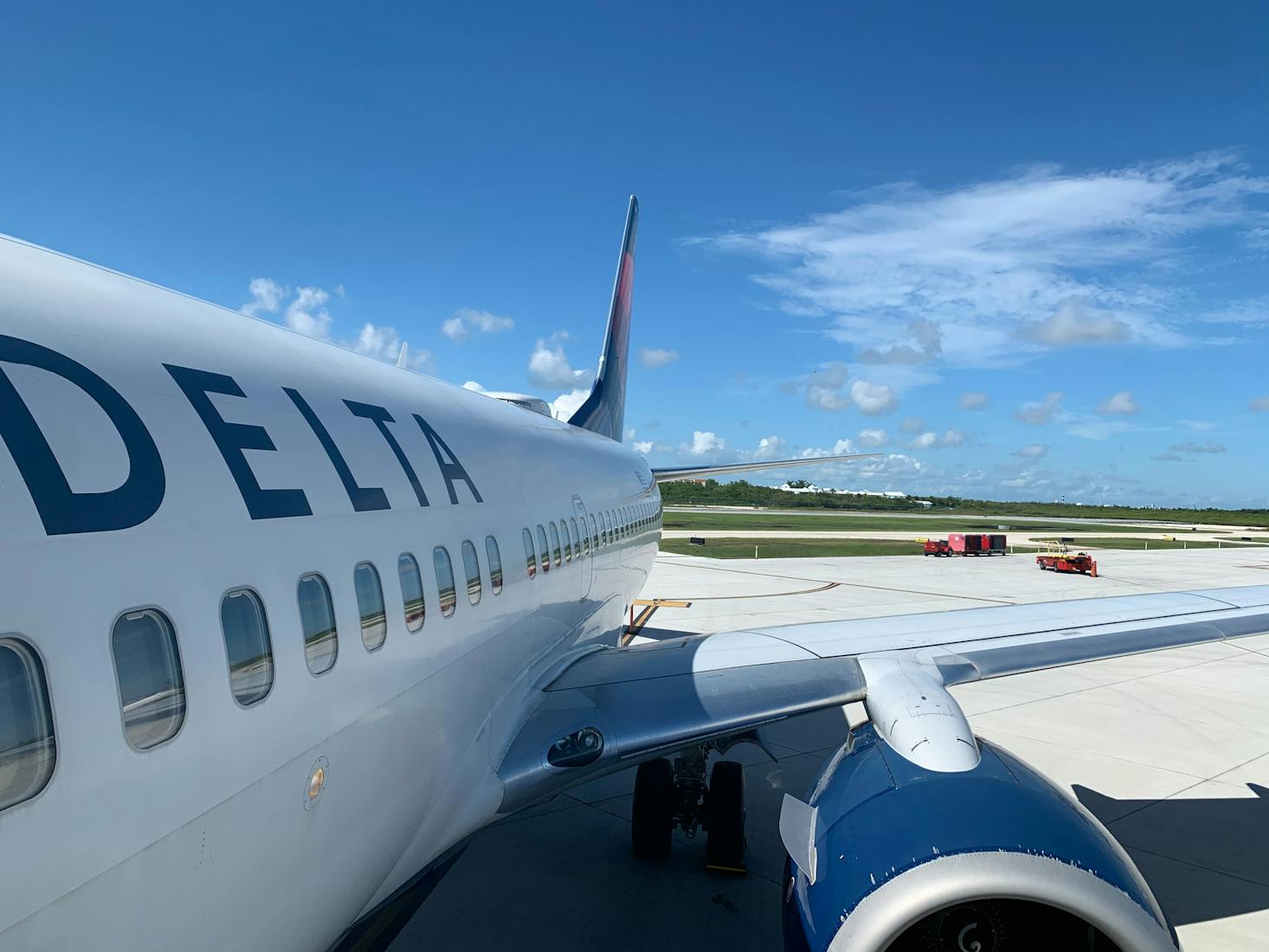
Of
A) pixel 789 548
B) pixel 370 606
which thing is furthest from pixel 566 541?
pixel 789 548

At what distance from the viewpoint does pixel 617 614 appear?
12484 millimetres

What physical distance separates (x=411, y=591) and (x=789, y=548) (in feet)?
144

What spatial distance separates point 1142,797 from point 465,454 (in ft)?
30.4

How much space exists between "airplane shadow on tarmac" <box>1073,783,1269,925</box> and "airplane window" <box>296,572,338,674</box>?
7684mm

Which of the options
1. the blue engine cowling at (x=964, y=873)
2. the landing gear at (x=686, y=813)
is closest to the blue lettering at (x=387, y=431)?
the blue engine cowling at (x=964, y=873)

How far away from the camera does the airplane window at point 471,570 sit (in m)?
5.99

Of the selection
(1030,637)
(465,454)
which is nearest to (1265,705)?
(1030,637)

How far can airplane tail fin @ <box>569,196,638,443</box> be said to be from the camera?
18750mm

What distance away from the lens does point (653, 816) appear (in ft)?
28.3

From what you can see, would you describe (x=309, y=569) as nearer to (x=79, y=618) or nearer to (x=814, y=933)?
(x=79, y=618)

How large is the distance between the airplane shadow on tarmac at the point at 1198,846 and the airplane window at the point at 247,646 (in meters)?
8.00

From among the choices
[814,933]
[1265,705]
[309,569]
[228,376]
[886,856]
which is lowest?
[1265,705]

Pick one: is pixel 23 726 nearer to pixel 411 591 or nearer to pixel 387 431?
pixel 411 591

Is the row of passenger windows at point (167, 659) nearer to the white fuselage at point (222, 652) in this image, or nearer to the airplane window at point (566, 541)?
the white fuselage at point (222, 652)
